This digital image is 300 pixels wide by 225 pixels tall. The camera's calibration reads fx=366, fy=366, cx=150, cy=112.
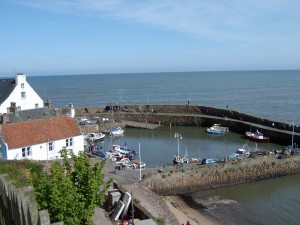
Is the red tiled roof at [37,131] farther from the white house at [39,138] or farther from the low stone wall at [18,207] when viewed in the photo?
the low stone wall at [18,207]

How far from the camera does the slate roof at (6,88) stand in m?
46.3

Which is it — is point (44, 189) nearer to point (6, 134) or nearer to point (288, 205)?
point (6, 134)

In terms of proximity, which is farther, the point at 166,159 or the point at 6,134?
the point at 166,159

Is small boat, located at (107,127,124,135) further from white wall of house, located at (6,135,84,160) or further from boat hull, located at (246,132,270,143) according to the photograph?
white wall of house, located at (6,135,84,160)

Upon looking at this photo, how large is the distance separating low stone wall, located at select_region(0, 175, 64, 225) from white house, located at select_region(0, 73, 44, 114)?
133 ft

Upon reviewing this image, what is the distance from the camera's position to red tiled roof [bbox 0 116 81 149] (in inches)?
1253

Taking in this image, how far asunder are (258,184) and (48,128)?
72.0ft

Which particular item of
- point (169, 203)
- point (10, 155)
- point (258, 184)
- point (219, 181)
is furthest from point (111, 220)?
point (258, 184)

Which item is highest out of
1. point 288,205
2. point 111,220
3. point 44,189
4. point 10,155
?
point 44,189

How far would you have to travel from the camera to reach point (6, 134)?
31.7m

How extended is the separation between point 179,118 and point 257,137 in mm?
18929

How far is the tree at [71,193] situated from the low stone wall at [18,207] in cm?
591

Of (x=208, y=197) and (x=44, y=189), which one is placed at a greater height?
(x=44, y=189)

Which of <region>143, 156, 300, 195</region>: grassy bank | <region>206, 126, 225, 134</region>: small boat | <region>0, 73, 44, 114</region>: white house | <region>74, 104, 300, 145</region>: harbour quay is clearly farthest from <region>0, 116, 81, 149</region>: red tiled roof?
<region>206, 126, 225, 134</region>: small boat
